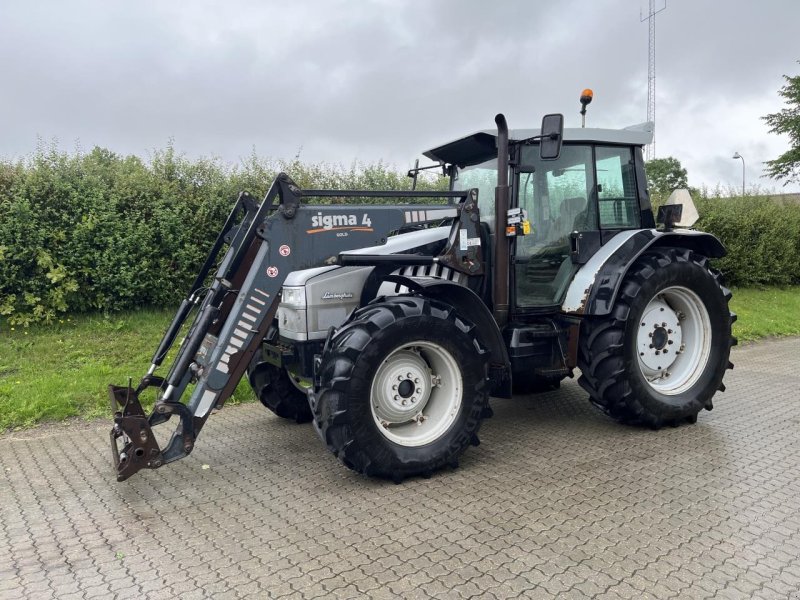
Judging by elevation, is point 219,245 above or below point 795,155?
below

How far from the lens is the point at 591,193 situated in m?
5.08

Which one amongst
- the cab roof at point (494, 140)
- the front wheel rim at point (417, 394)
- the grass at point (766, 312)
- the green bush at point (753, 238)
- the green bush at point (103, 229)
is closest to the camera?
the front wheel rim at point (417, 394)

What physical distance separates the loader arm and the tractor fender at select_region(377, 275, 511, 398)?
0.21 meters

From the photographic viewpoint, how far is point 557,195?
497cm

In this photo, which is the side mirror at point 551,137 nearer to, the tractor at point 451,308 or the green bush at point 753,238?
the tractor at point 451,308

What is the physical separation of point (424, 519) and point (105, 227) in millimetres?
6059

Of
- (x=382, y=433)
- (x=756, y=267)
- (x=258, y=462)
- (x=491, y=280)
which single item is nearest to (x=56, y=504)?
(x=258, y=462)

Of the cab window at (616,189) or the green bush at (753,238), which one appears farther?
the green bush at (753,238)

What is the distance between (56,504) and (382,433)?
2007mm

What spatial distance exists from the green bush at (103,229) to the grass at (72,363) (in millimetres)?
234

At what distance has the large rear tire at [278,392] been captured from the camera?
5.14m

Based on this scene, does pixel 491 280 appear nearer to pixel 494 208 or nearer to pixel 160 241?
pixel 494 208

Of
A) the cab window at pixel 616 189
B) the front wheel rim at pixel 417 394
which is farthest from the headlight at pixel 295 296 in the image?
the cab window at pixel 616 189

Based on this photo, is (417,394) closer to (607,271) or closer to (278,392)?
(278,392)
